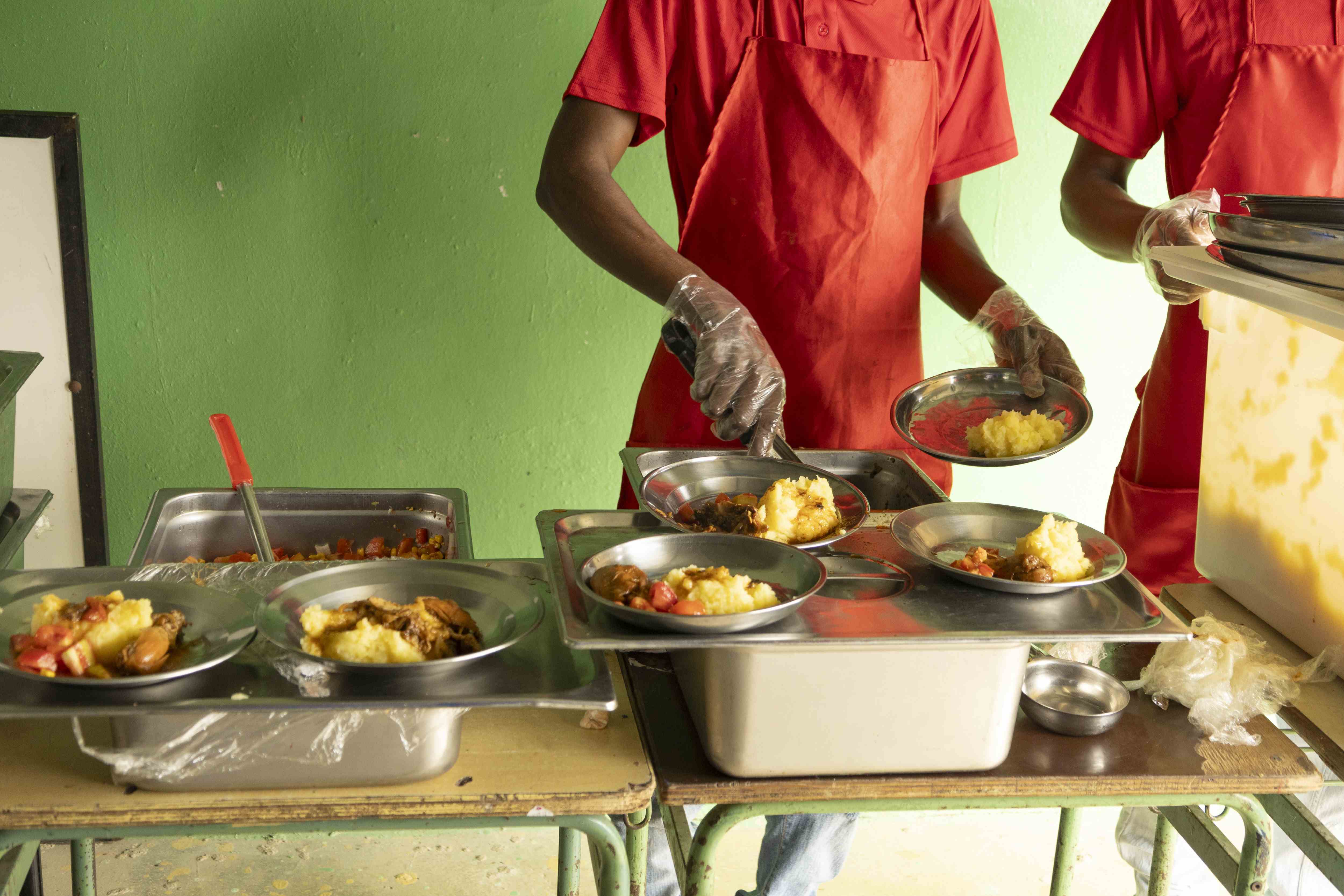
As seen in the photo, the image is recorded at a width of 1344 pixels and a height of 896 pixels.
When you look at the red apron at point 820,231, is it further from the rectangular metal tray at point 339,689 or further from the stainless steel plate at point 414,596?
the rectangular metal tray at point 339,689

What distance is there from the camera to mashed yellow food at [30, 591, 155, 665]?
96 centimetres

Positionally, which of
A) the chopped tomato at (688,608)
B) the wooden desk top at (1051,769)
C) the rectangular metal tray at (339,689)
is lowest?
the wooden desk top at (1051,769)

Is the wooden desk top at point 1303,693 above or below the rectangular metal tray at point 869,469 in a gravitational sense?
below

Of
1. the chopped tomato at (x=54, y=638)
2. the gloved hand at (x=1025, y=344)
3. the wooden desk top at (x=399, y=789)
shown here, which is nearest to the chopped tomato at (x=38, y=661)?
the chopped tomato at (x=54, y=638)

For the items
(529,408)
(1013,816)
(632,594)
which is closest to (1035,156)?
(529,408)

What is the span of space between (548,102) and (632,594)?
1.60 m

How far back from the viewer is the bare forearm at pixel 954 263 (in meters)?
1.91

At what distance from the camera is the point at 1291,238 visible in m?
1.06

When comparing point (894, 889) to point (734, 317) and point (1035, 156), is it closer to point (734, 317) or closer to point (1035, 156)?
point (734, 317)

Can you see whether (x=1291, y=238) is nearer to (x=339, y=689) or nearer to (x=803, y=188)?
(x=803, y=188)

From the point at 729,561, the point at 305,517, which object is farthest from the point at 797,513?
→ the point at 305,517

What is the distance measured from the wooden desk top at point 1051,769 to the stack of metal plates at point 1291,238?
0.50 metres

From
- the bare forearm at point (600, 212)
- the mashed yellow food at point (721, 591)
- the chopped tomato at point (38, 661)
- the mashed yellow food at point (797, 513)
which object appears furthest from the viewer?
the bare forearm at point (600, 212)

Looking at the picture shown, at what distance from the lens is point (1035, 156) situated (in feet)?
8.38
